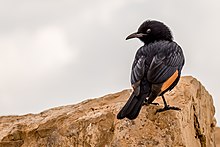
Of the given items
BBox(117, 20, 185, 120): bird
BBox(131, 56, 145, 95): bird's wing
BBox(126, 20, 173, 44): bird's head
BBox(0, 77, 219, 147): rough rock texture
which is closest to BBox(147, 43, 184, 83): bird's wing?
BBox(117, 20, 185, 120): bird

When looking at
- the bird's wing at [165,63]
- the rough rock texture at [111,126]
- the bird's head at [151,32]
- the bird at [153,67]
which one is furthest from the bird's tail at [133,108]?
the bird's head at [151,32]

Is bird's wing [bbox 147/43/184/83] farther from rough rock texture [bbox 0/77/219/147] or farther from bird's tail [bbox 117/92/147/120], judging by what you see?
rough rock texture [bbox 0/77/219/147]

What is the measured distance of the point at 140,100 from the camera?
9.03 m

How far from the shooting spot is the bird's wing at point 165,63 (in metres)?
9.16

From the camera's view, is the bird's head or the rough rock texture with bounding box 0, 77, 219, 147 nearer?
the rough rock texture with bounding box 0, 77, 219, 147

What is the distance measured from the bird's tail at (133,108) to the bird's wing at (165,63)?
0.32 m

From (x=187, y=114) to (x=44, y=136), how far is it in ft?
7.91

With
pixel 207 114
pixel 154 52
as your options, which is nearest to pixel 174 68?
pixel 154 52

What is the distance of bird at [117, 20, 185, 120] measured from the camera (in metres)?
9.04

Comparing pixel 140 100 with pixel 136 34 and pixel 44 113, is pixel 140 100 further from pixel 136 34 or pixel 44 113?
pixel 44 113

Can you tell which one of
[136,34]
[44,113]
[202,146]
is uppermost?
[136,34]

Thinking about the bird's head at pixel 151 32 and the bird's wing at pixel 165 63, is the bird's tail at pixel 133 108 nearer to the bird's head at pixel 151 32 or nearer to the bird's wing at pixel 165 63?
the bird's wing at pixel 165 63

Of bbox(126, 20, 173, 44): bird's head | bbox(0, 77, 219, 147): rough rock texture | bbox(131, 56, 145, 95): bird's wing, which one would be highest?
bbox(126, 20, 173, 44): bird's head

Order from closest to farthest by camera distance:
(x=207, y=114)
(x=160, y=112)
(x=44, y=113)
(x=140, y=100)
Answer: (x=140, y=100) → (x=160, y=112) → (x=44, y=113) → (x=207, y=114)
